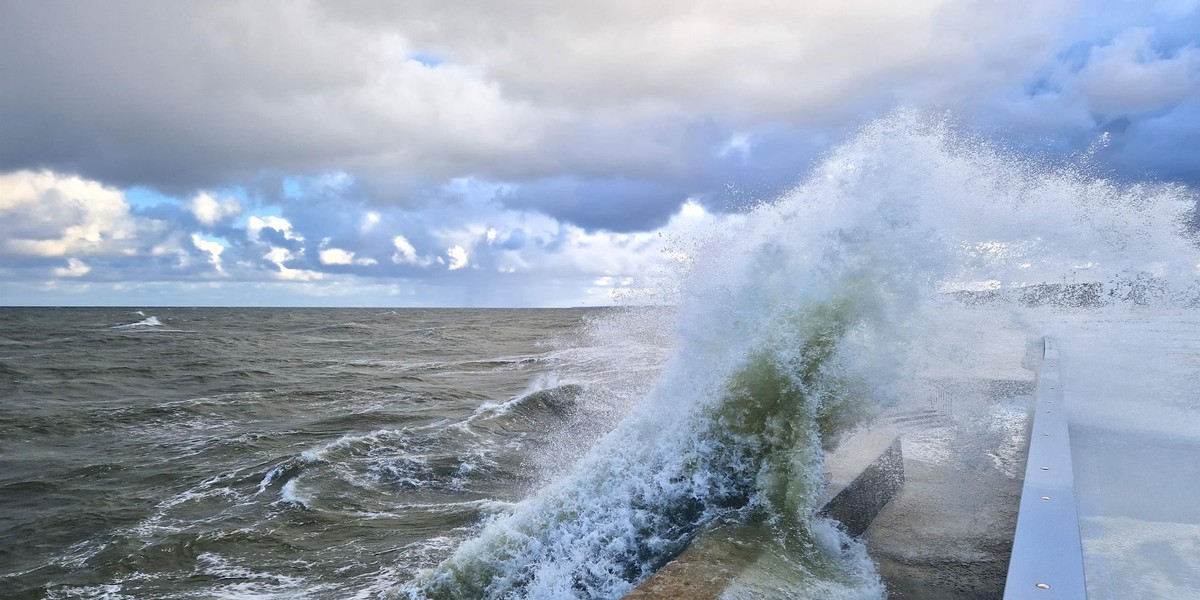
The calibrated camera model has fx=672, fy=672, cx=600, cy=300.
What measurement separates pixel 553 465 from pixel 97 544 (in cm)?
467

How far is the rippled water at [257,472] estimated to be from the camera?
5.52 metres

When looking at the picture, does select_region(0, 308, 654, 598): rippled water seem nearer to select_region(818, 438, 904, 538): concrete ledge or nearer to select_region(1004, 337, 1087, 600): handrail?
select_region(818, 438, 904, 538): concrete ledge

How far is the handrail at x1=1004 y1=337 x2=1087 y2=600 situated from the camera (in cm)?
194

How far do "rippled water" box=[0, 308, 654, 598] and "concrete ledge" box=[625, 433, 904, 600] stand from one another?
8.98ft

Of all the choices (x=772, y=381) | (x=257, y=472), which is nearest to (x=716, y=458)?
(x=772, y=381)

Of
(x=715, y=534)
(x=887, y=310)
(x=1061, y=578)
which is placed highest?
(x=887, y=310)

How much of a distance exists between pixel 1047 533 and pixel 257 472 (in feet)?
27.6

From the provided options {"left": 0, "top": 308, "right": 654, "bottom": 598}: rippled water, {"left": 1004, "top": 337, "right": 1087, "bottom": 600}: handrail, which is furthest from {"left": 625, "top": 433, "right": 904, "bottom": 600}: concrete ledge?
{"left": 0, "top": 308, "right": 654, "bottom": 598}: rippled water

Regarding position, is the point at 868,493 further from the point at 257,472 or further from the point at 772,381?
the point at 257,472

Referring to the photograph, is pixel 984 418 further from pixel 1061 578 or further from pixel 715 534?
pixel 1061 578

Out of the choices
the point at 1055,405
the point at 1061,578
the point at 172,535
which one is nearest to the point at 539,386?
the point at 172,535

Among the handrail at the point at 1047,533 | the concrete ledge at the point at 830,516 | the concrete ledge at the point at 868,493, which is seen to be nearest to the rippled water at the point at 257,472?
the concrete ledge at the point at 830,516

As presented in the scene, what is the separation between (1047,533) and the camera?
2.31 meters

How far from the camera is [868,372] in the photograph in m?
5.24
